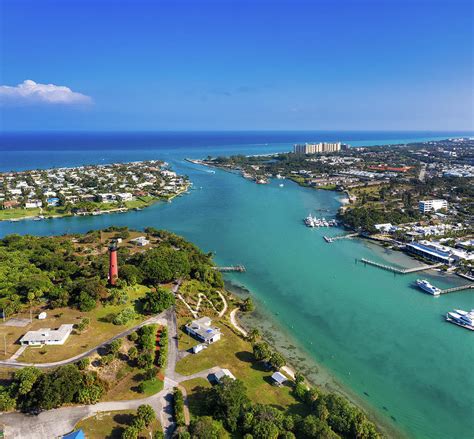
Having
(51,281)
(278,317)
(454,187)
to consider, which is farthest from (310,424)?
(454,187)

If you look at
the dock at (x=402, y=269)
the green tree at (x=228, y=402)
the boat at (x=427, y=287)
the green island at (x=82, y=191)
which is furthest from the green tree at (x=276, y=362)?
the green island at (x=82, y=191)

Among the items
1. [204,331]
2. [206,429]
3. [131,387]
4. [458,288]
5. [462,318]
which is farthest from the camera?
[458,288]

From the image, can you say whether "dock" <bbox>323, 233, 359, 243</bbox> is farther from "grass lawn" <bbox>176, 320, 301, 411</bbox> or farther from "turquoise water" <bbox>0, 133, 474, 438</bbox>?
"grass lawn" <bbox>176, 320, 301, 411</bbox>

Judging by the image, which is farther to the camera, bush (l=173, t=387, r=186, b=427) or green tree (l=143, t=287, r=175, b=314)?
green tree (l=143, t=287, r=175, b=314)

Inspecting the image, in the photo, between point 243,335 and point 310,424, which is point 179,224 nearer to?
point 243,335

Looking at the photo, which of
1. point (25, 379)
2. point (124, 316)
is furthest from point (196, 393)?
point (25, 379)

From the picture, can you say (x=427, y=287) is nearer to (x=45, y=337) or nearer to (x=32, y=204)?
(x=45, y=337)

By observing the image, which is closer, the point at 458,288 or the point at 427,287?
the point at 427,287

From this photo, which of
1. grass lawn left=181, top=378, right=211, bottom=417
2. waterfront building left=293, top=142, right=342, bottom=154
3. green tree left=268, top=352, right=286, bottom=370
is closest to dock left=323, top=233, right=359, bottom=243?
green tree left=268, top=352, right=286, bottom=370
